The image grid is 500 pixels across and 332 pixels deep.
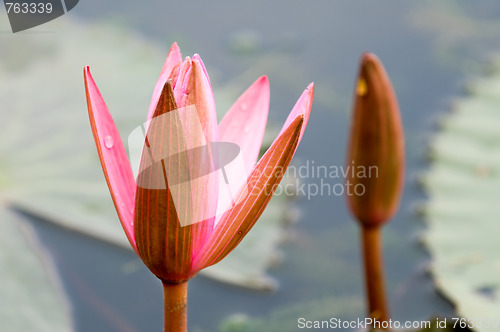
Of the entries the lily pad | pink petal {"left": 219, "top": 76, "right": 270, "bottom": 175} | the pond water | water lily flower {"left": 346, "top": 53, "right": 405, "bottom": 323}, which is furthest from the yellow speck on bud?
the lily pad

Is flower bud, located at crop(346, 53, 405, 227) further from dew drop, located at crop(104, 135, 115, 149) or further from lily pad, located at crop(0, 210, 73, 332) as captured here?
lily pad, located at crop(0, 210, 73, 332)

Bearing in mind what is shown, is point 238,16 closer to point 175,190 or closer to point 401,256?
point 401,256

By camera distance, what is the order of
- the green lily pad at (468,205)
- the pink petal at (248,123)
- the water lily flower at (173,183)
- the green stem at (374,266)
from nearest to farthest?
1. the water lily flower at (173,183)
2. the pink petal at (248,123)
3. the green stem at (374,266)
4. the green lily pad at (468,205)

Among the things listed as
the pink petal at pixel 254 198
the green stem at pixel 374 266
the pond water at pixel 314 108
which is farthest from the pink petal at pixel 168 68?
the pond water at pixel 314 108

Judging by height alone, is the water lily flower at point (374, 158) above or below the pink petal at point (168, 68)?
below

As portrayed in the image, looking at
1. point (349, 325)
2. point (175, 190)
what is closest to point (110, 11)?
point (349, 325)

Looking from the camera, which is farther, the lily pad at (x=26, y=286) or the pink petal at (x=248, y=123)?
the lily pad at (x=26, y=286)
